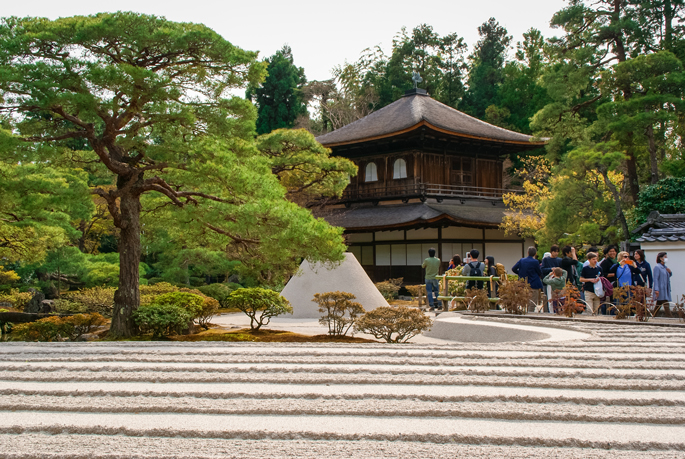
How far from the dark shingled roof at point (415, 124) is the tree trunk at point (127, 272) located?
15285mm

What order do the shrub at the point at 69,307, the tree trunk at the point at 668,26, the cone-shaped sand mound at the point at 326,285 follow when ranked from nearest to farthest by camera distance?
the cone-shaped sand mound at the point at 326,285
the shrub at the point at 69,307
the tree trunk at the point at 668,26

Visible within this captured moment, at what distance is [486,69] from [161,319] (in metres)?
40.7

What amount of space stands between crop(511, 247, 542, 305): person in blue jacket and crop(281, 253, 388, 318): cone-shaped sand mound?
11.5 ft

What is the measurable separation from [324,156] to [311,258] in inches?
419

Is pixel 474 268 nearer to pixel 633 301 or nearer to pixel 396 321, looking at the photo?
pixel 633 301

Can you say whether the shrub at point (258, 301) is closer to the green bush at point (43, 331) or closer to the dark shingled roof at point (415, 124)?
the green bush at point (43, 331)

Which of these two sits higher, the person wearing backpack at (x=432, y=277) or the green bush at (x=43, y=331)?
the person wearing backpack at (x=432, y=277)

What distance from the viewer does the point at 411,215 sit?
23.2 metres

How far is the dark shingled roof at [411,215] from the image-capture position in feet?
73.8

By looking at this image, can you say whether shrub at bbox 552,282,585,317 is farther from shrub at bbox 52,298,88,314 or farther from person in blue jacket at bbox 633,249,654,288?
shrub at bbox 52,298,88,314

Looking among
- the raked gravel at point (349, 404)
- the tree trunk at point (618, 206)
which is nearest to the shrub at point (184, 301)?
the raked gravel at point (349, 404)

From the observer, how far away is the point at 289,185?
21672 millimetres

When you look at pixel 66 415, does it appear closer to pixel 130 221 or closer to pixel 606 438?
pixel 606 438

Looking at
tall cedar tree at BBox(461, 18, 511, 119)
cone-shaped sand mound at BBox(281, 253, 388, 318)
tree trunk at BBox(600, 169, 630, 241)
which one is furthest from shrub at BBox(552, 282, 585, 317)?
tall cedar tree at BBox(461, 18, 511, 119)
